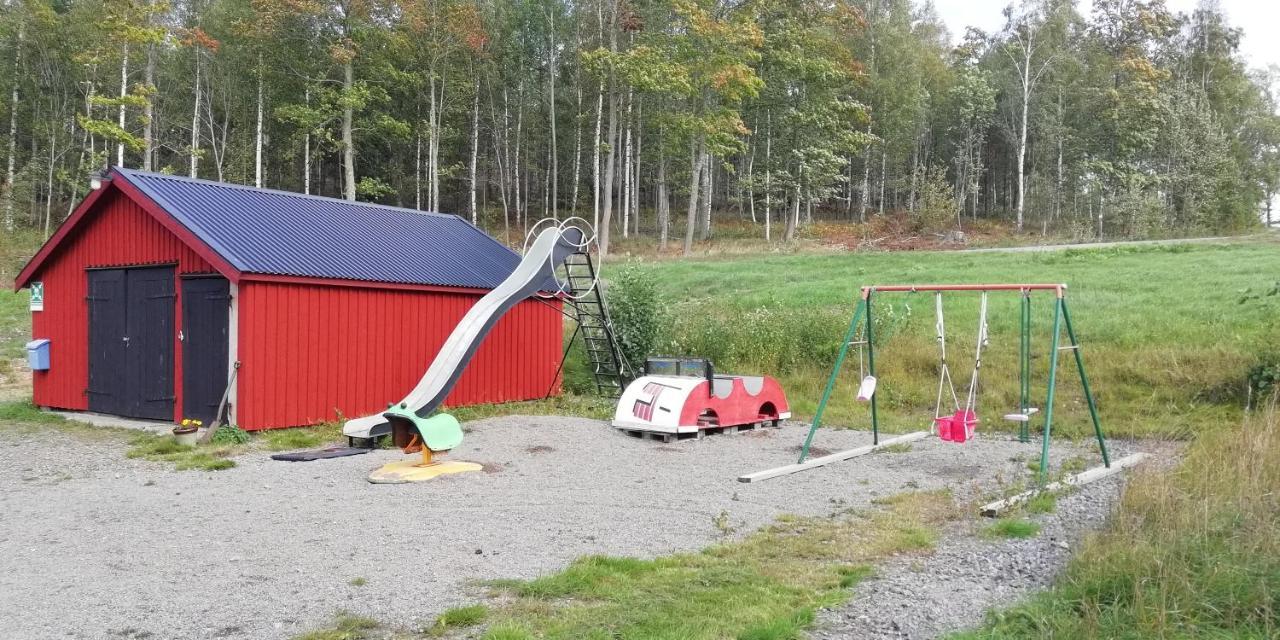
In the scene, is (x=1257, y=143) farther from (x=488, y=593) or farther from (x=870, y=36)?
(x=488, y=593)

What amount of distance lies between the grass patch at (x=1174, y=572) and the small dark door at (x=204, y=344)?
392 inches

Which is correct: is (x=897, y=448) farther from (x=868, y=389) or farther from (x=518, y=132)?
(x=518, y=132)

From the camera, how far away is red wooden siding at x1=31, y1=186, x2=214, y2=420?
Result: 39.3 ft

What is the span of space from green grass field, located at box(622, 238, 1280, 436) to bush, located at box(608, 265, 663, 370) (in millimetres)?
353

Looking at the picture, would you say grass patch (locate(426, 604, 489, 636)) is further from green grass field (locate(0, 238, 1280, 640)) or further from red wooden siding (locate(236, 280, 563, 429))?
red wooden siding (locate(236, 280, 563, 429))

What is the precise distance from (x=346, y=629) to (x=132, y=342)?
9990 millimetres

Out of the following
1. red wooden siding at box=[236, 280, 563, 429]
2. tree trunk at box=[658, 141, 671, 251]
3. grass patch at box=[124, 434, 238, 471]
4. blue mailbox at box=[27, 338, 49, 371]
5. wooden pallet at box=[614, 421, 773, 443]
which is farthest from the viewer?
tree trunk at box=[658, 141, 671, 251]

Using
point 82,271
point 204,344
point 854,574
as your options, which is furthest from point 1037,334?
point 82,271

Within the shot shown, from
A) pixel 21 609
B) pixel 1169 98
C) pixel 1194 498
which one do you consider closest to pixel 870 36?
pixel 1169 98

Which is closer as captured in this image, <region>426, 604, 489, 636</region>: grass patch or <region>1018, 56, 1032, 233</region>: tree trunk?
<region>426, 604, 489, 636</region>: grass patch

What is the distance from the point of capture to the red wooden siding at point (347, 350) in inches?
437

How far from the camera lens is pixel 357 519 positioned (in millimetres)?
6938

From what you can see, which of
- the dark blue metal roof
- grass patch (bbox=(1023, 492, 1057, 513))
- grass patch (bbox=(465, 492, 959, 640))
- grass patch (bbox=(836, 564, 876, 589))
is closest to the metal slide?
the dark blue metal roof

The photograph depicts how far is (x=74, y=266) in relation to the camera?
539 inches
